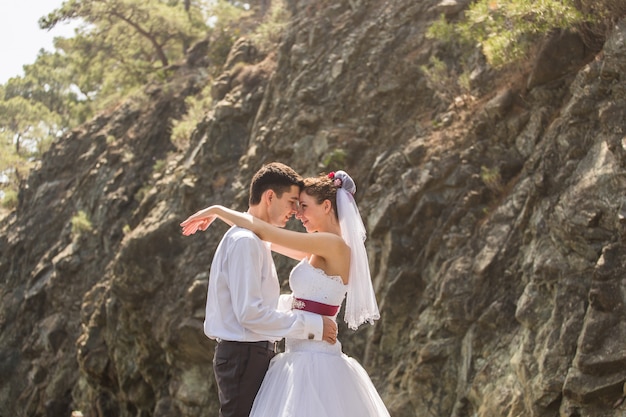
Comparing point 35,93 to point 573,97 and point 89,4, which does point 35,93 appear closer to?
point 89,4

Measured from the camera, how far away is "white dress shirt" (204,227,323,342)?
4902 mm

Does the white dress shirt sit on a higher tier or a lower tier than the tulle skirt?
higher

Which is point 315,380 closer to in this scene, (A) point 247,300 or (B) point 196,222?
(A) point 247,300

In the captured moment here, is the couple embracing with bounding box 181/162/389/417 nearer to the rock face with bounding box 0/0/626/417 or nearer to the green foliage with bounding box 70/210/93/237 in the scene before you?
the rock face with bounding box 0/0/626/417

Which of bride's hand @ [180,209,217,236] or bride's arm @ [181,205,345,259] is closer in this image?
bride's arm @ [181,205,345,259]

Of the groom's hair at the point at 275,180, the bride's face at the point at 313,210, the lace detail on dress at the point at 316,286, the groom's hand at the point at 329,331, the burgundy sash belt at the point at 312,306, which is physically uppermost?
the groom's hair at the point at 275,180

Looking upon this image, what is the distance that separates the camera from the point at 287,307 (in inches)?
→ 221

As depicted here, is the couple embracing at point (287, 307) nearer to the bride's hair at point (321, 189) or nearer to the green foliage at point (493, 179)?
the bride's hair at point (321, 189)

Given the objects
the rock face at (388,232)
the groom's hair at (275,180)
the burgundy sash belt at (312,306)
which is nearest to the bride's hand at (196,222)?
the groom's hair at (275,180)

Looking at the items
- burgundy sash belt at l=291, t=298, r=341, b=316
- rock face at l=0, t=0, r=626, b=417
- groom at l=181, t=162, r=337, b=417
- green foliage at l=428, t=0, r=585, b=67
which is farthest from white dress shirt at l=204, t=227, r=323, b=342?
green foliage at l=428, t=0, r=585, b=67

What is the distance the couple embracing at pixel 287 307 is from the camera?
4953 millimetres

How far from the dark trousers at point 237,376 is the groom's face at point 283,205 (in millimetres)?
925

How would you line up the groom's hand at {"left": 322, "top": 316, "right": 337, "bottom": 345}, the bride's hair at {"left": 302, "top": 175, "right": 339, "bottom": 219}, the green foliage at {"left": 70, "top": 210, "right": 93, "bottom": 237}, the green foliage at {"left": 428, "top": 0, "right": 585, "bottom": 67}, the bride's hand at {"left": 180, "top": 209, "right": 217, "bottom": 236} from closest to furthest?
1. the groom's hand at {"left": 322, "top": 316, "right": 337, "bottom": 345}
2. the bride's hair at {"left": 302, "top": 175, "right": 339, "bottom": 219}
3. the bride's hand at {"left": 180, "top": 209, "right": 217, "bottom": 236}
4. the green foliage at {"left": 428, "top": 0, "right": 585, "bottom": 67}
5. the green foliage at {"left": 70, "top": 210, "right": 93, "bottom": 237}

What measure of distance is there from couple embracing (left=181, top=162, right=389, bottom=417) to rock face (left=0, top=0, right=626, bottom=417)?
117 inches
